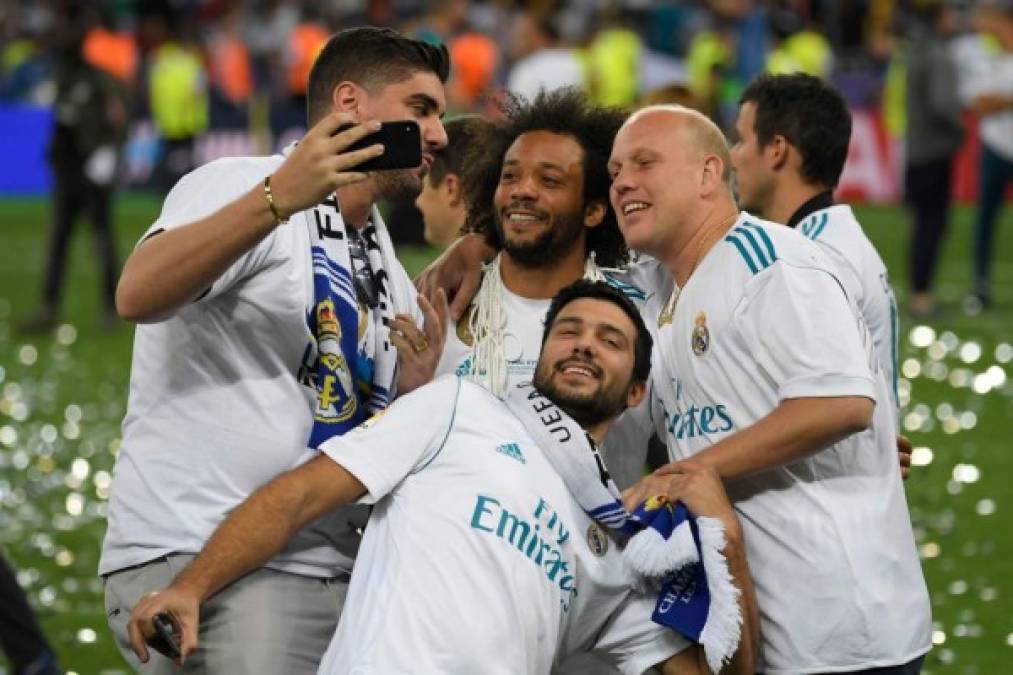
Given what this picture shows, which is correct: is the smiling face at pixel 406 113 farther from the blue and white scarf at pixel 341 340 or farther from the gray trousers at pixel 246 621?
the gray trousers at pixel 246 621

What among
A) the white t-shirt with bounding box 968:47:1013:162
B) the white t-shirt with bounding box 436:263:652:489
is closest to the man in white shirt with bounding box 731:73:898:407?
the white t-shirt with bounding box 436:263:652:489

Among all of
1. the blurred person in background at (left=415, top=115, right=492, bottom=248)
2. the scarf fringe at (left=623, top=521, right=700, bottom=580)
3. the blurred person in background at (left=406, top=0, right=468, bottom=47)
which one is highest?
the blurred person in background at (left=406, top=0, right=468, bottom=47)

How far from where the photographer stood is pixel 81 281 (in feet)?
57.3

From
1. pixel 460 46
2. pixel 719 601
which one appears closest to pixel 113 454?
pixel 719 601

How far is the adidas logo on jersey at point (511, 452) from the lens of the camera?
4.43m

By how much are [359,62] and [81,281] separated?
13.1 metres

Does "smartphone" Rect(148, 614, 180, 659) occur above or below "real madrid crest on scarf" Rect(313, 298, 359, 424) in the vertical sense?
below

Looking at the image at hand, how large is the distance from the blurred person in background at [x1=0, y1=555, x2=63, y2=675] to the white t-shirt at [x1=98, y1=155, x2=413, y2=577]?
165 cm

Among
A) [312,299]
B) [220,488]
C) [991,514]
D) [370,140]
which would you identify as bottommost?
[991,514]

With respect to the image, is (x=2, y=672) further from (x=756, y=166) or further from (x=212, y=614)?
(x=756, y=166)

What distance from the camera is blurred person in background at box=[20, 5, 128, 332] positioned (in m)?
14.6

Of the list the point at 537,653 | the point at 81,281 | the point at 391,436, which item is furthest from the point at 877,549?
the point at 81,281

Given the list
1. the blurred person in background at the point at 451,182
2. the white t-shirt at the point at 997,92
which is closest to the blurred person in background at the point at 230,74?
the white t-shirt at the point at 997,92

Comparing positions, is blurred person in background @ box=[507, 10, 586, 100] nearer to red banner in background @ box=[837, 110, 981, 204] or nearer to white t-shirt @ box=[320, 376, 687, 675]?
red banner in background @ box=[837, 110, 981, 204]
